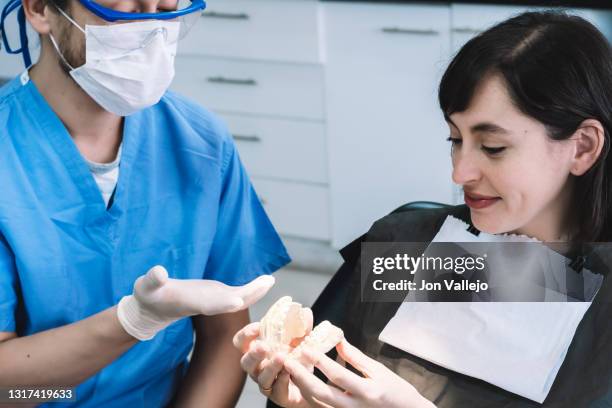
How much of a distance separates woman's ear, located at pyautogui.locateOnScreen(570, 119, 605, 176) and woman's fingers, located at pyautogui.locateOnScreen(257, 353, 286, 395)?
0.53 metres

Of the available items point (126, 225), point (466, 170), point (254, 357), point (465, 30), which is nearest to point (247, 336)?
point (254, 357)

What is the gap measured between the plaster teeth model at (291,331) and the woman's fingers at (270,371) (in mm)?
24

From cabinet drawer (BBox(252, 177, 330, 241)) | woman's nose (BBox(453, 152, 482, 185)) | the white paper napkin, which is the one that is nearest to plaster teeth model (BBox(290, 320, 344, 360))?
the white paper napkin

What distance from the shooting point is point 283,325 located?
1.34 metres

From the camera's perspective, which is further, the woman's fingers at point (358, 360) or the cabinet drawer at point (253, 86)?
the cabinet drawer at point (253, 86)

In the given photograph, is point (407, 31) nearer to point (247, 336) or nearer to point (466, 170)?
point (466, 170)

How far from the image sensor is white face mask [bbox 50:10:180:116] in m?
1.44

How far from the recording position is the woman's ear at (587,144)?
1381mm

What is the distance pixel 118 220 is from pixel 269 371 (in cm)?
38

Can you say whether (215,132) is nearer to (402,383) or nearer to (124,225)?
(124,225)

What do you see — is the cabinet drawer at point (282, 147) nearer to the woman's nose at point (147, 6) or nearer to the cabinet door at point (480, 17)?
the cabinet door at point (480, 17)

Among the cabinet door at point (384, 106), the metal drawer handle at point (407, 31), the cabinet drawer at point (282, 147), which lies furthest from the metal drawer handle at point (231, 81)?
the metal drawer handle at point (407, 31)

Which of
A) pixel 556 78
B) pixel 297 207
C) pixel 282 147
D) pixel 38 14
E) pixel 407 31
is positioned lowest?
pixel 297 207

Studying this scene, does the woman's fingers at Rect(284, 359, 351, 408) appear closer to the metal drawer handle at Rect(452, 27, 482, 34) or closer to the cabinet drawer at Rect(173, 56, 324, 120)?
the metal drawer handle at Rect(452, 27, 482, 34)
